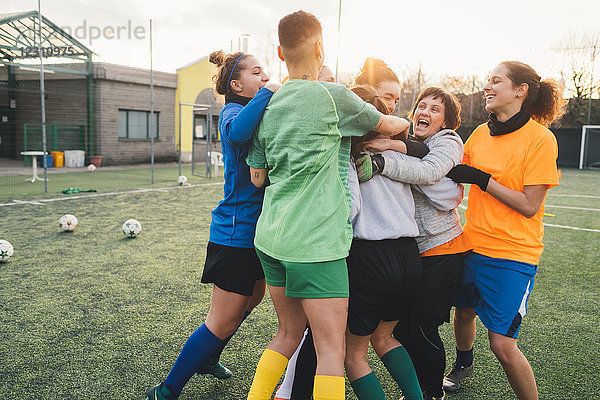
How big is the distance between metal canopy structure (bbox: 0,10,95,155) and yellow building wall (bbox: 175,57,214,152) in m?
4.13

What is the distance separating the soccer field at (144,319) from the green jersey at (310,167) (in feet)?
4.38

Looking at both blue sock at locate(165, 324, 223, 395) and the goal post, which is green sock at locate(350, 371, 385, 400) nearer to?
blue sock at locate(165, 324, 223, 395)

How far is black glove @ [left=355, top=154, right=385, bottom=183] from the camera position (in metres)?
1.95

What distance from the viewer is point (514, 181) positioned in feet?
7.64

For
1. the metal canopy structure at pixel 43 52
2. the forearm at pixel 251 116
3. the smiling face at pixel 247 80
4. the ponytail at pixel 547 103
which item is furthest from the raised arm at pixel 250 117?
the metal canopy structure at pixel 43 52

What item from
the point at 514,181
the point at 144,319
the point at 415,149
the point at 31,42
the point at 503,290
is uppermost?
the point at 31,42

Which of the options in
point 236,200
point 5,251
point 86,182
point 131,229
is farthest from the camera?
point 86,182

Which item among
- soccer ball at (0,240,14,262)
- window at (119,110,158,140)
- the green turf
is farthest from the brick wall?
soccer ball at (0,240,14,262)

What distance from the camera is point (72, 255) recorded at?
5.47 metres

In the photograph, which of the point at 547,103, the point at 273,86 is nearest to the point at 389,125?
the point at 273,86

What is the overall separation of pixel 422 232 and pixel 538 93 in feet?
3.22

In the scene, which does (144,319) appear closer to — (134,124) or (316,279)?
(316,279)

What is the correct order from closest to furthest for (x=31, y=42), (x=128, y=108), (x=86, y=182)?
(x=86, y=182), (x=31, y=42), (x=128, y=108)

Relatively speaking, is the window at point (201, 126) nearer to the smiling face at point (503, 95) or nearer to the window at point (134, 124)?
the window at point (134, 124)
